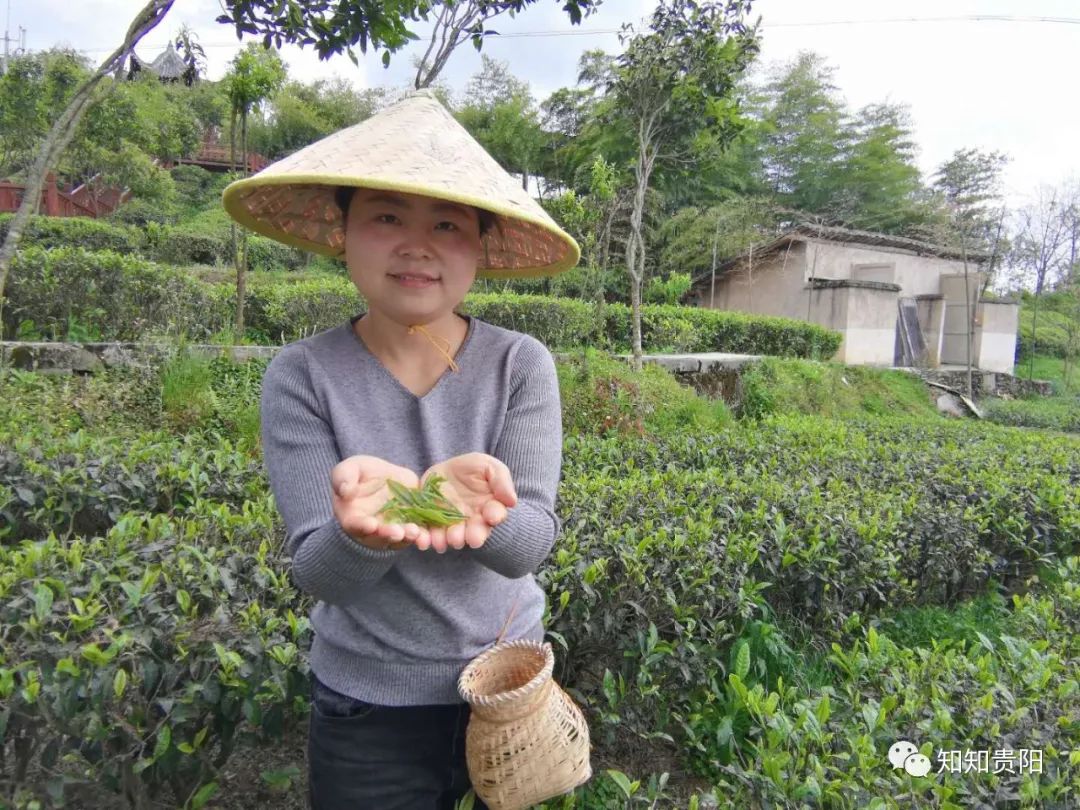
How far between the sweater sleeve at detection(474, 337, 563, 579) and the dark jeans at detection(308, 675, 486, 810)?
0.34 meters

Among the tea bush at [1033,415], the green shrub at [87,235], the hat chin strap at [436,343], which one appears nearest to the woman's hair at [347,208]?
the hat chin strap at [436,343]

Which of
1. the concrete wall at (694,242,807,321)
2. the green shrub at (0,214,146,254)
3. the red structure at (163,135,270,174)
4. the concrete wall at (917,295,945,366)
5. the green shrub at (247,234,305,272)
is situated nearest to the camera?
the green shrub at (0,214,146,254)

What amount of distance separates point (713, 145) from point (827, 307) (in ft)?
21.1

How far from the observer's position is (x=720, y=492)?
10.3 feet

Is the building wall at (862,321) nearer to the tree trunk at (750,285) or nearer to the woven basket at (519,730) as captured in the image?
the tree trunk at (750,285)

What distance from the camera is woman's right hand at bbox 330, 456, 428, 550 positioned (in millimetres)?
909

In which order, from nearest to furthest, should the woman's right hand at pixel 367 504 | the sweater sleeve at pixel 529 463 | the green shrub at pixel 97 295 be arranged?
1. the woman's right hand at pixel 367 504
2. the sweater sleeve at pixel 529 463
3. the green shrub at pixel 97 295

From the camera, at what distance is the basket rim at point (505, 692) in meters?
1.05

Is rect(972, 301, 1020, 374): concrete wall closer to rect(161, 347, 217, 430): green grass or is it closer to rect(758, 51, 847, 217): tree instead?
rect(758, 51, 847, 217): tree

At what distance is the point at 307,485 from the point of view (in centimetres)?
108

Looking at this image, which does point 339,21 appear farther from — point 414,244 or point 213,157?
point 213,157

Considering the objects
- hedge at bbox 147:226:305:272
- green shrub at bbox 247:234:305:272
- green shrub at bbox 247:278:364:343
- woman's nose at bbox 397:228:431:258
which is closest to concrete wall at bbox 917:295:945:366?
hedge at bbox 147:226:305:272

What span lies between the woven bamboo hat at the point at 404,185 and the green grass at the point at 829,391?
669 centimetres

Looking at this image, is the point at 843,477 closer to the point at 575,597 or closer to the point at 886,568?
the point at 886,568
